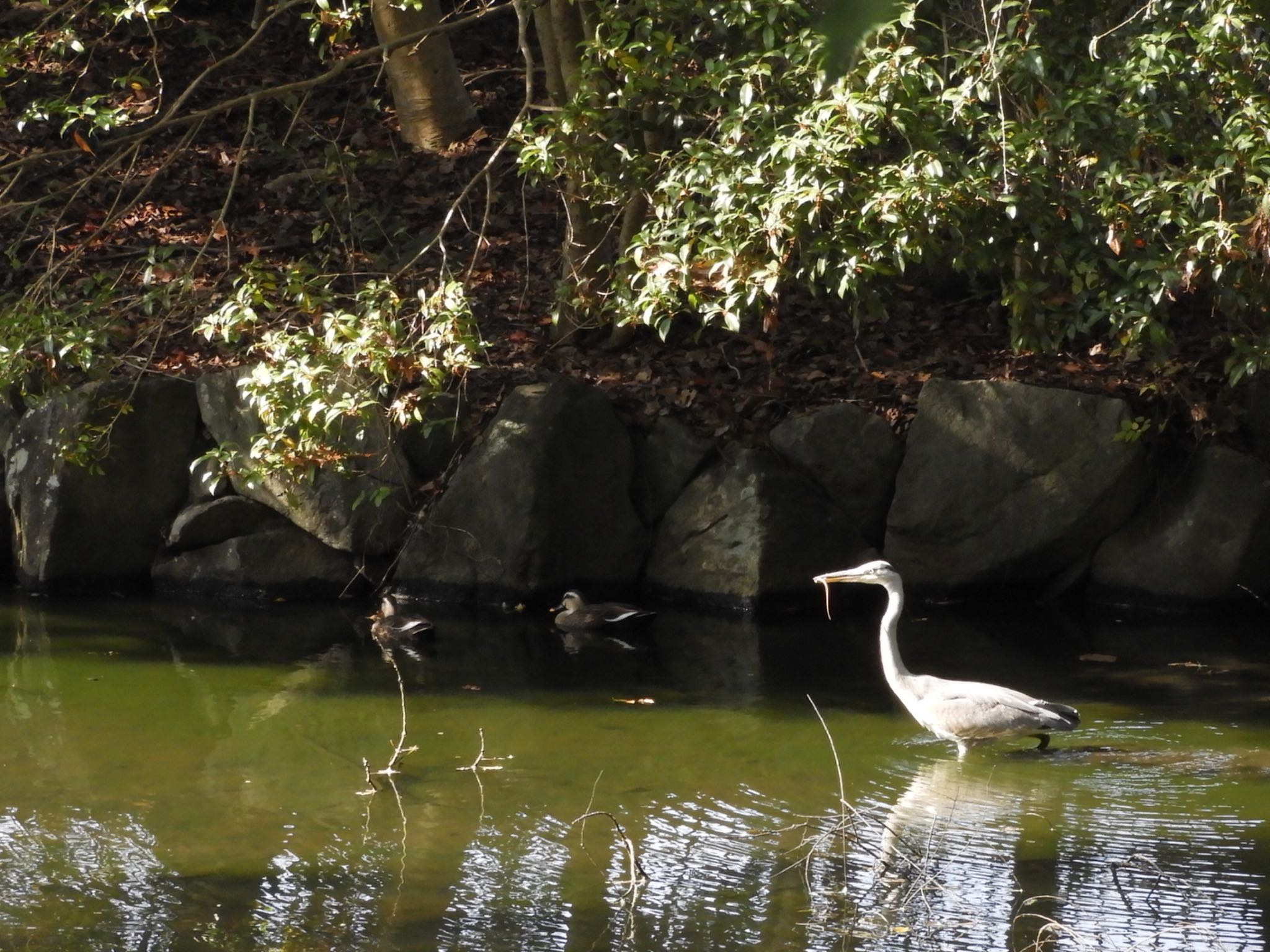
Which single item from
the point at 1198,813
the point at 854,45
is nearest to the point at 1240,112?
the point at 1198,813

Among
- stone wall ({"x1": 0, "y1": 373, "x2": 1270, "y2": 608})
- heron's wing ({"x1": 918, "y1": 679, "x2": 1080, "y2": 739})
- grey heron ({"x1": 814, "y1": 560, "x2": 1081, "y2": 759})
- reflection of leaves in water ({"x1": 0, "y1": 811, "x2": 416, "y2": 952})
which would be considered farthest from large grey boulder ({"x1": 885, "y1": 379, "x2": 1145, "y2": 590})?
reflection of leaves in water ({"x1": 0, "y1": 811, "x2": 416, "y2": 952})

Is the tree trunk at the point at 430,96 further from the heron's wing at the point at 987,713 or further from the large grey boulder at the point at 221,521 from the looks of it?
the heron's wing at the point at 987,713

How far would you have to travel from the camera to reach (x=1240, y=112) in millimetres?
6734

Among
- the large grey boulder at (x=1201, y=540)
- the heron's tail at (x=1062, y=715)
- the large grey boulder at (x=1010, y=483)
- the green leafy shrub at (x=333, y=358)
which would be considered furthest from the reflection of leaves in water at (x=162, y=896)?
the large grey boulder at (x=1201, y=540)

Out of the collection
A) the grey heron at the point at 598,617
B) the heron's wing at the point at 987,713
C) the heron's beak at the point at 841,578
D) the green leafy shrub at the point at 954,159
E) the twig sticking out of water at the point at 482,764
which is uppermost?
the green leafy shrub at the point at 954,159

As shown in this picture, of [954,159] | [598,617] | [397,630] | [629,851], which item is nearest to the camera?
[629,851]

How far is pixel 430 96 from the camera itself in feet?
44.7

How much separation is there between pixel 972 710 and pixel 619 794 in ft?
5.33

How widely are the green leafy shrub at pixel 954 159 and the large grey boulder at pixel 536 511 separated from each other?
202 cm

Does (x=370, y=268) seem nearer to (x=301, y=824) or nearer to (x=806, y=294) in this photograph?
(x=806, y=294)

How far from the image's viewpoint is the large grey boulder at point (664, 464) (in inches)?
401

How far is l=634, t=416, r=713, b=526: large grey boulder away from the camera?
33.4ft

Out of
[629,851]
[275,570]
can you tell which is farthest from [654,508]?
[629,851]

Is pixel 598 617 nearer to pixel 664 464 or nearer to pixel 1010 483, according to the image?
pixel 664 464
